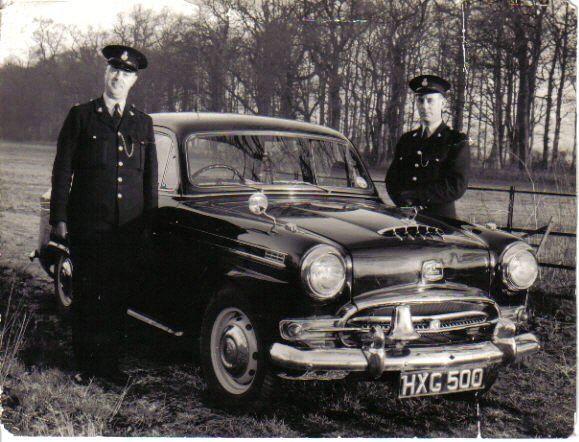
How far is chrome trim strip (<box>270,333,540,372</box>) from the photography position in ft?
9.56

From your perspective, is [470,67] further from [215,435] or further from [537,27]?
[215,435]

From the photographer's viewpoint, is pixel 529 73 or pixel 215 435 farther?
pixel 529 73

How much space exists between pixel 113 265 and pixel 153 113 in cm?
118

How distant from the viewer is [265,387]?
10.2 feet

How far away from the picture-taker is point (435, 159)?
171 inches

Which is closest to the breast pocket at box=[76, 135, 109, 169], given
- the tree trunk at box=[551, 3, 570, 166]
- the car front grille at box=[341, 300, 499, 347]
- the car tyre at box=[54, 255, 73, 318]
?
the car tyre at box=[54, 255, 73, 318]

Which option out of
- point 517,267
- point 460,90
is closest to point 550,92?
point 460,90

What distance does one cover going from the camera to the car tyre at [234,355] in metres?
3.13

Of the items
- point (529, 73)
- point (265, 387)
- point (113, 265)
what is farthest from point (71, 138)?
point (529, 73)

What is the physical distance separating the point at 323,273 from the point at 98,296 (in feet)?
4.97

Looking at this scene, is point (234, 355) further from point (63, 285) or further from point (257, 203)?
point (63, 285)

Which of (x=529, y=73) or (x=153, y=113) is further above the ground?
(x=529, y=73)

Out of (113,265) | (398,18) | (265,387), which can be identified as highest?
(398,18)

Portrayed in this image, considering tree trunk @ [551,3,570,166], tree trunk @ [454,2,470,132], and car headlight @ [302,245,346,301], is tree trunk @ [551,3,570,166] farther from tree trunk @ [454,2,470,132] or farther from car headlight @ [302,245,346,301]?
car headlight @ [302,245,346,301]
